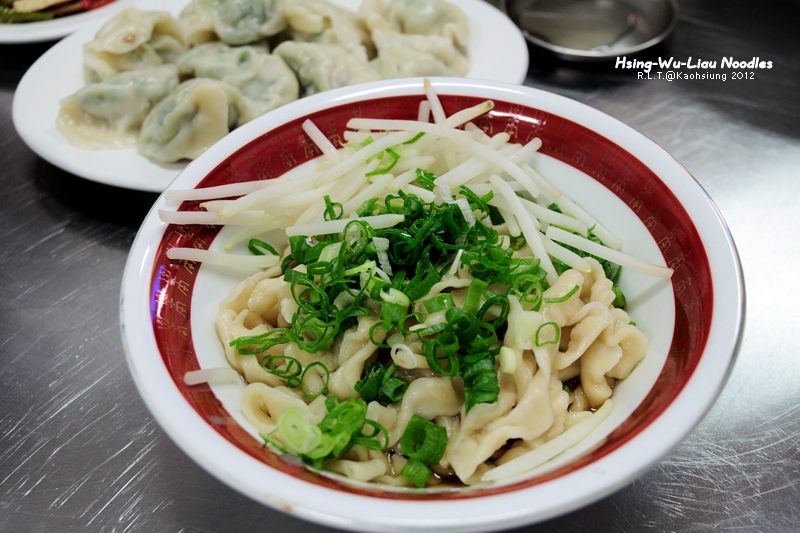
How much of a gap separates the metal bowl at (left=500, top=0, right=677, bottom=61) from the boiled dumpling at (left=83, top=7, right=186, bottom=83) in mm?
2045

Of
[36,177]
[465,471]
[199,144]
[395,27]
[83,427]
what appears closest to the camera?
[465,471]

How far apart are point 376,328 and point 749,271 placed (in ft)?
5.89

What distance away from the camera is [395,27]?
352 cm

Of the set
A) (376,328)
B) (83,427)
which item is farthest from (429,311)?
(83,427)

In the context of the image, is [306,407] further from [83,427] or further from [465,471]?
[83,427]

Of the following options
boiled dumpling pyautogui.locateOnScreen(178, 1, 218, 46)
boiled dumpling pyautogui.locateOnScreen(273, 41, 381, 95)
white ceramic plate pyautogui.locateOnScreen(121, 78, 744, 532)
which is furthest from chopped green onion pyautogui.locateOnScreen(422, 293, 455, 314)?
boiled dumpling pyautogui.locateOnScreen(178, 1, 218, 46)

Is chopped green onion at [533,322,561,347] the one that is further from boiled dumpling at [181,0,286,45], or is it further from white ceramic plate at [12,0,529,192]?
boiled dumpling at [181,0,286,45]

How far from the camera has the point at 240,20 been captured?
3305 mm

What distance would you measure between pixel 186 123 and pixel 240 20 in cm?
89

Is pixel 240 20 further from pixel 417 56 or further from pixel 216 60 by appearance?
pixel 417 56

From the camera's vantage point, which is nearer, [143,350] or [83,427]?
[143,350]

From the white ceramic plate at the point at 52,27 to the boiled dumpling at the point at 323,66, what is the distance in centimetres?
130

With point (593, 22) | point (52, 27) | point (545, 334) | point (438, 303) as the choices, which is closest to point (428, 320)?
point (438, 303)

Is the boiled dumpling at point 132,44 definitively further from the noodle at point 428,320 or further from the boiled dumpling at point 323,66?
the noodle at point 428,320
